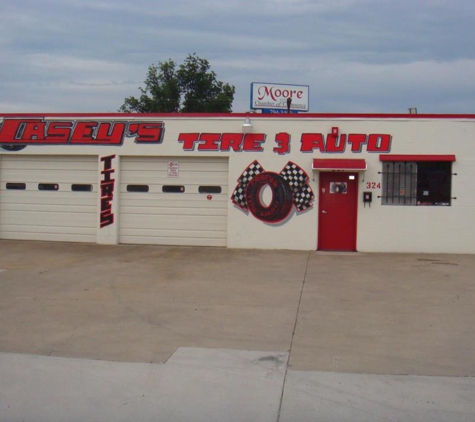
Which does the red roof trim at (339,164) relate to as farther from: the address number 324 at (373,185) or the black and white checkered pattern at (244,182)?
the black and white checkered pattern at (244,182)

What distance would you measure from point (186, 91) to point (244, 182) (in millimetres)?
30886

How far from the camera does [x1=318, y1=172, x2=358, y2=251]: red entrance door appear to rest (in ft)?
54.2

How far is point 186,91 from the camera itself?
4631cm

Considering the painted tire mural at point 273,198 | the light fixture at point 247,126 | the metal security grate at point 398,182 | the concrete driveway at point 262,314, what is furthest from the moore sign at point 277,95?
the concrete driveway at point 262,314

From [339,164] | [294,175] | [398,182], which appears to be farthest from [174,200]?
[398,182]

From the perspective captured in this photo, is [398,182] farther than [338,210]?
No

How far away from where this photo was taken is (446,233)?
16125 mm

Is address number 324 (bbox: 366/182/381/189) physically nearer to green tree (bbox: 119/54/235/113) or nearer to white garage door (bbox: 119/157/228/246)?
white garage door (bbox: 119/157/228/246)

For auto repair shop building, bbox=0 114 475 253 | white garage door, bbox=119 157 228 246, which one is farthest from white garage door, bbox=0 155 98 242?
white garage door, bbox=119 157 228 246

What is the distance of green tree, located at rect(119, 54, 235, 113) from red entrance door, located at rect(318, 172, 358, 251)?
29988mm

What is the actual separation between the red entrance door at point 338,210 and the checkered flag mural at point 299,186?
1.07ft

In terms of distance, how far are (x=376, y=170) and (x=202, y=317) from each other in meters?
8.53

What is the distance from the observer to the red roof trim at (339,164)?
52.2 ft

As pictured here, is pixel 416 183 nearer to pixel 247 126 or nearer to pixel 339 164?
pixel 339 164
